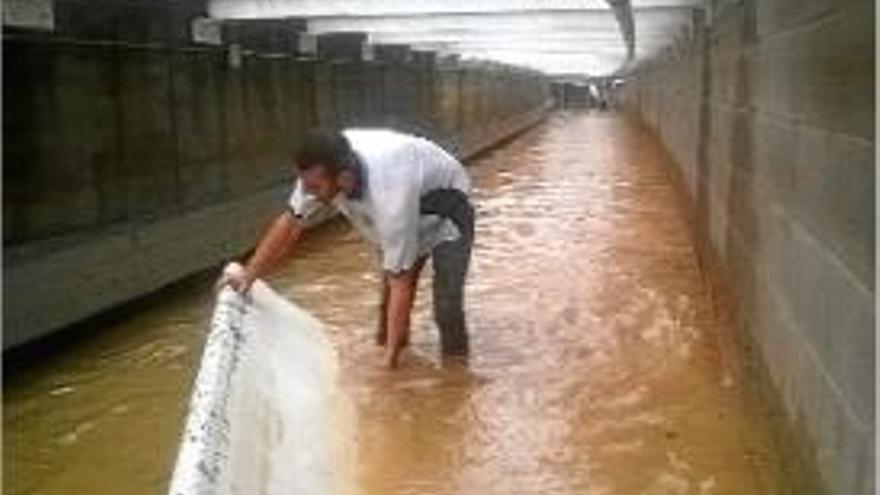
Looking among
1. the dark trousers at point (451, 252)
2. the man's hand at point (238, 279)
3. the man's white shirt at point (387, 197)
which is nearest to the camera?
the man's hand at point (238, 279)

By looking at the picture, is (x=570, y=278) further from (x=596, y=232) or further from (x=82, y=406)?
(x=82, y=406)

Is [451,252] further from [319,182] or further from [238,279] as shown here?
[238,279]

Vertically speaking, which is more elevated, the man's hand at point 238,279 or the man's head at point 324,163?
the man's head at point 324,163

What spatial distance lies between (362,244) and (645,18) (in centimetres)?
450

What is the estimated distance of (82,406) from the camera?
23.7ft

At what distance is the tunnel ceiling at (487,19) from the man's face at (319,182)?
638 cm

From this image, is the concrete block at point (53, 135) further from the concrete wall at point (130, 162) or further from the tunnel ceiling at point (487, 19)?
the tunnel ceiling at point (487, 19)

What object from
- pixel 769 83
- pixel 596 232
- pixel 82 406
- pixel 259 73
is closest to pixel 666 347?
pixel 769 83

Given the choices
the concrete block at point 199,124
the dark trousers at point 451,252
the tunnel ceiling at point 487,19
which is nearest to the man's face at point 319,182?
the dark trousers at point 451,252

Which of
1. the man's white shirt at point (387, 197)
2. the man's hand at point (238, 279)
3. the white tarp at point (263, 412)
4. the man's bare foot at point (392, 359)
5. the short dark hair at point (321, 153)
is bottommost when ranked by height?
the man's bare foot at point (392, 359)

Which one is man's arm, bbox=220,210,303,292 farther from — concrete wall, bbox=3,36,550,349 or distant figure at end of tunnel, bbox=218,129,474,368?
concrete wall, bbox=3,36,550,349

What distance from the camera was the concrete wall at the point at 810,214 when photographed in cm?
341

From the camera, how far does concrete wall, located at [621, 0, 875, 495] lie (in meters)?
3.41

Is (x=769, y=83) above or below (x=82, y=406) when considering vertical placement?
above
